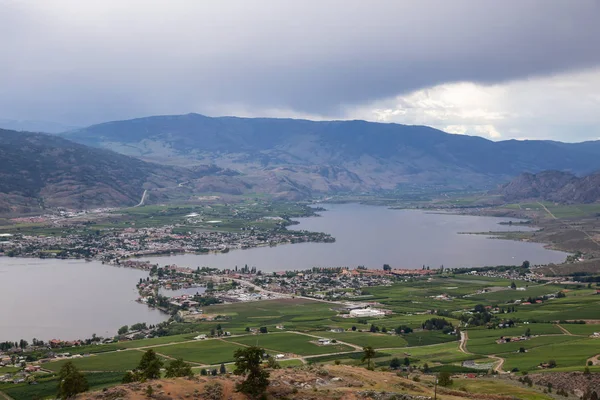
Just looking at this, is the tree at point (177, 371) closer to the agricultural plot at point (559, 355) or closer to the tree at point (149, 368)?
the tree at point (149, 368)

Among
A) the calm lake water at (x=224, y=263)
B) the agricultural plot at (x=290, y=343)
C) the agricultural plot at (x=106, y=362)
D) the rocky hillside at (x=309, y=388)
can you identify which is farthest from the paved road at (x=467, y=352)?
the calm lake water at (x=224, y=263)

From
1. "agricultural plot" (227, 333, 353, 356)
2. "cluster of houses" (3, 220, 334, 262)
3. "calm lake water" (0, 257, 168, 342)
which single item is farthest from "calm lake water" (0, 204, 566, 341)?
"agricultural plot" (227, 333, 353, 356)

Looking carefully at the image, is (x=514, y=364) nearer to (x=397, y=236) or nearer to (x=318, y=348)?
(x=318, y=348)

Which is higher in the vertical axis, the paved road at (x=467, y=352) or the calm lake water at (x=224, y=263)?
the calm lake water at (x=224, y=263)

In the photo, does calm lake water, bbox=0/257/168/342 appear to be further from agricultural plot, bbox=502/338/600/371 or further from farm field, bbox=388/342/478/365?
agricultural plot, bbox=502/338/600/371

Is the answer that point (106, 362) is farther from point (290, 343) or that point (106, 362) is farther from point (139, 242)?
point (139, 242)

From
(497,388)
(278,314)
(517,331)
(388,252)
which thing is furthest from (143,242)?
(497,388)
